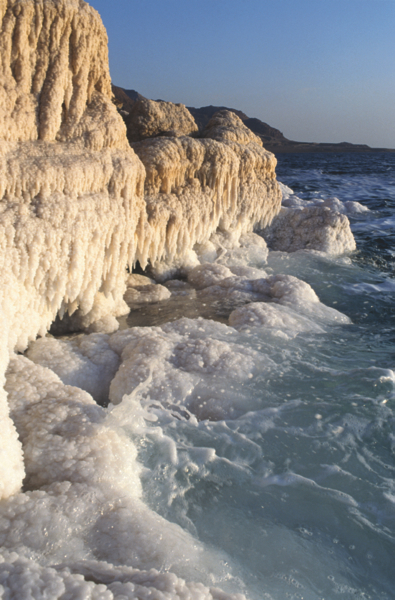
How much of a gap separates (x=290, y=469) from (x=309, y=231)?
19.9ft

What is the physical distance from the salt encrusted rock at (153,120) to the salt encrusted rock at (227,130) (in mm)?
609

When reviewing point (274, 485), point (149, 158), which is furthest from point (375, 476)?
point (149, 158)

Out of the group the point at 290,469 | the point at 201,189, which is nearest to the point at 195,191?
the point at 201,189

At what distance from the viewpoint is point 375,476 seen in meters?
2.74

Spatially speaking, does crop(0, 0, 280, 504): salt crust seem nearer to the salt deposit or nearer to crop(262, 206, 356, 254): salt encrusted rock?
the salt deposit

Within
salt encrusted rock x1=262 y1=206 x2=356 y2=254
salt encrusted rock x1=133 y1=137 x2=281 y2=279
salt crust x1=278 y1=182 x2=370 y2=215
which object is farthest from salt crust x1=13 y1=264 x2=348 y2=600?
salt crust x1=278 y1=182 x2=370 y2=215

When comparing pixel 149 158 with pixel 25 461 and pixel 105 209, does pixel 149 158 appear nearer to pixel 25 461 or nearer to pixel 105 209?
pixel 105 209

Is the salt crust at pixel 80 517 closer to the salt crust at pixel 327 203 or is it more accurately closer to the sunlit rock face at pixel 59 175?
the sunlit rock face at pixel 59 175

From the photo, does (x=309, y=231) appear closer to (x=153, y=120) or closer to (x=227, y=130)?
(x=227, y=130)

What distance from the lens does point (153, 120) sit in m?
6.55

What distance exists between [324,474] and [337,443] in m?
0.33

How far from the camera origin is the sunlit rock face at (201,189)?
5719 mm

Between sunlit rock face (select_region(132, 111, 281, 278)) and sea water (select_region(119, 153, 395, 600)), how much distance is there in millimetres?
1853

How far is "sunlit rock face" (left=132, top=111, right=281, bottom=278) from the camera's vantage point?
5.72 metres
